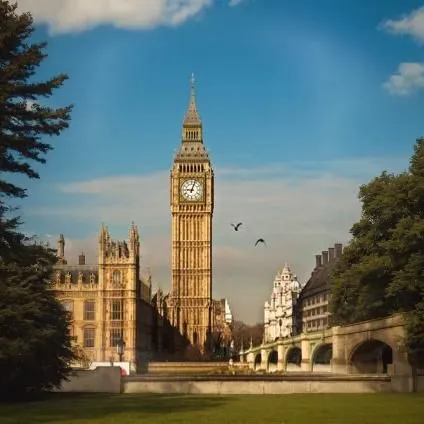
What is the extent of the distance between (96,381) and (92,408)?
51.8 ft

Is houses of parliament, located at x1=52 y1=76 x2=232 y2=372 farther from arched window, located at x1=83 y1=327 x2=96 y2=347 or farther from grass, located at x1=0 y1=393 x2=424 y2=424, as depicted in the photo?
grass, located at x1=0 y1=393 x2=424 y2=424

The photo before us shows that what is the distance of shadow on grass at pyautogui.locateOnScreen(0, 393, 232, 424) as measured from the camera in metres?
30.2

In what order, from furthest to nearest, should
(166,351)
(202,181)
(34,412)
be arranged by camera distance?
(202,181) → (166,351) → (34,412)

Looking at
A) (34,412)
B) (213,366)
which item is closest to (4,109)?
(34,412)

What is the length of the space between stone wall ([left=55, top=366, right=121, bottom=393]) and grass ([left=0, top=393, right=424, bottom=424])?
7381mm

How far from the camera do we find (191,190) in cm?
16725

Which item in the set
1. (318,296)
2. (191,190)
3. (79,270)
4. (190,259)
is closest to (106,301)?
(79,270)

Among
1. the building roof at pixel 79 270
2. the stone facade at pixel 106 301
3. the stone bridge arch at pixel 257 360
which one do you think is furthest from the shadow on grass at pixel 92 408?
the stone bridge arch at pixel 257 360

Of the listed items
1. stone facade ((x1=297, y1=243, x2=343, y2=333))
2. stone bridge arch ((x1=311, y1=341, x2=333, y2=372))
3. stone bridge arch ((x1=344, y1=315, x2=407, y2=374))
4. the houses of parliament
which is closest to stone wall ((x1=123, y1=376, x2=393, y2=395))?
stone bridge arch ((x1=344, y1=315, x2=407, y2=374))

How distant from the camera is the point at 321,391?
1937 inches

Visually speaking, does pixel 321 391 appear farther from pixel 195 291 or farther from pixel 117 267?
pixel 195 291

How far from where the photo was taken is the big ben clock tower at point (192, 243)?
15925cm

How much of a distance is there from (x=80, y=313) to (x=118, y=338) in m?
6.08

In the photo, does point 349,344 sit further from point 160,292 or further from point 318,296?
point 160,292
